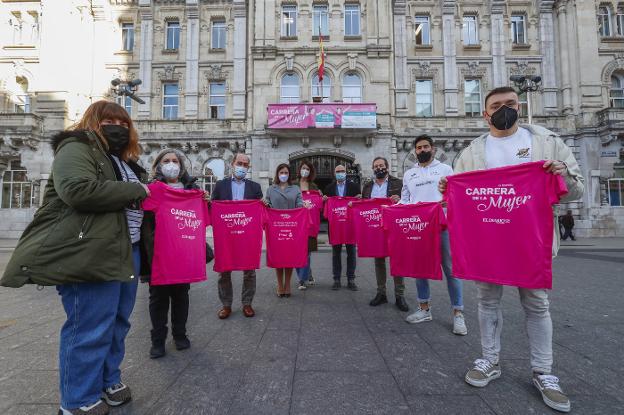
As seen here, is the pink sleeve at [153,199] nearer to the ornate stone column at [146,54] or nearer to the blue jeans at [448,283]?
the blue jeans at [448,283]

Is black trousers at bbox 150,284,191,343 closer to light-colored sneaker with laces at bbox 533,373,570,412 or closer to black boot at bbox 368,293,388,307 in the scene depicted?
black boot at bbox 368,293,388,307

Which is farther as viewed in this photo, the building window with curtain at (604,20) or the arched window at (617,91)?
the building window with curtain at (604,20)

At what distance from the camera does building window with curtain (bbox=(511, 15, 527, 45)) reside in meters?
19.8

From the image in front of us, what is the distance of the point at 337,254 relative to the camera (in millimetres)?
6113

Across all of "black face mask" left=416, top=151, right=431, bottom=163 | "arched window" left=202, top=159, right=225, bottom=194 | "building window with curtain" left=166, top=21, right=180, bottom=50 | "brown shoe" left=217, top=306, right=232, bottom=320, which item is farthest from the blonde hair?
"building window with curtain" left=166, top=21, right=180, bottom=50

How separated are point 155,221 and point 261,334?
1706 millimetres

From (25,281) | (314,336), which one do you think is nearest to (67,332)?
(25,281)

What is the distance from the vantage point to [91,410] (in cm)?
200

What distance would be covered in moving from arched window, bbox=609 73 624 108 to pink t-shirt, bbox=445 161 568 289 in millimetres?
24067

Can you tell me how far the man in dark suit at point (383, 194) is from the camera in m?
4.62

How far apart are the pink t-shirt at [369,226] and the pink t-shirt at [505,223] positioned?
7.30ft

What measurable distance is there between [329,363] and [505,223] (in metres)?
1.88

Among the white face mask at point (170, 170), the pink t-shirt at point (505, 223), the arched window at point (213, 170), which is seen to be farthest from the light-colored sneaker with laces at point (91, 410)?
the arched window at point (213, 170)

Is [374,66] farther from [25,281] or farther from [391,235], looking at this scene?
[25,281]
